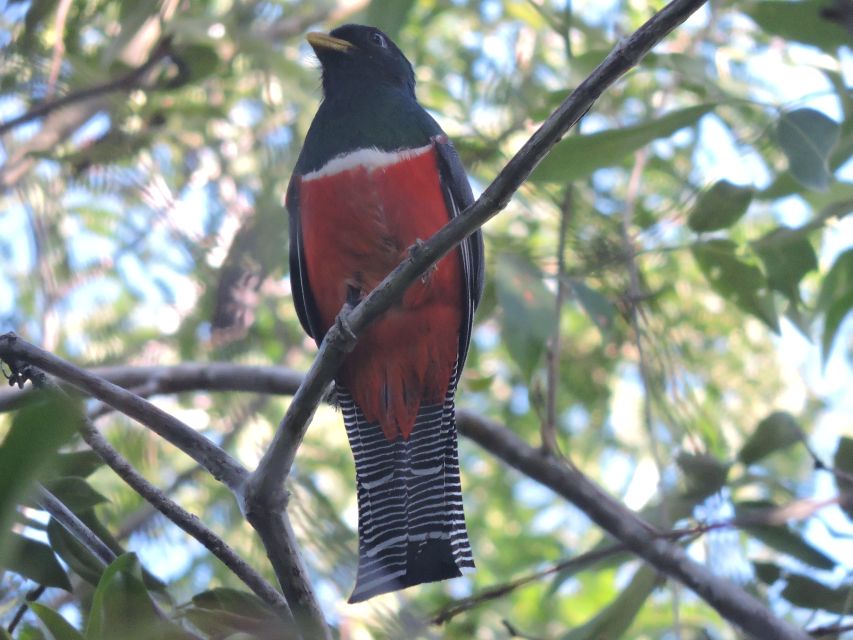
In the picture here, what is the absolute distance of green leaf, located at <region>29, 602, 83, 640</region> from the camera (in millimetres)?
1757

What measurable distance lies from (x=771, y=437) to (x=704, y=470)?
0.90 feet

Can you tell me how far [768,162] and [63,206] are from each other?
309cm

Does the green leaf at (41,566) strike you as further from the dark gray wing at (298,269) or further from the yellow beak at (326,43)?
the yellow beak at (326,43)

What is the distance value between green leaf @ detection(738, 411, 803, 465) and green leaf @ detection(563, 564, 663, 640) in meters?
0.43

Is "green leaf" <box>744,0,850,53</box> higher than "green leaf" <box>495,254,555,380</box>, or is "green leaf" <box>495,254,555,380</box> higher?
"green leaf" <box>744,0,850,53</box>

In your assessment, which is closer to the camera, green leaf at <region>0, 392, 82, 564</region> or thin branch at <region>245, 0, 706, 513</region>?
green leaf at <region>0, 392, 82, 564</region>

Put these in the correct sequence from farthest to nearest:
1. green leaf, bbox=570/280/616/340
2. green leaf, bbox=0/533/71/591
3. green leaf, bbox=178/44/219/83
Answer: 1. green leaf, bbox=178/44/219/83
2. green leaf, bbox=570/280/616/340
3. green leaf, bbox=0/533/71/591

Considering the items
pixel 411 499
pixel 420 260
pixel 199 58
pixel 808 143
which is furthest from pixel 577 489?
pixel 199 58

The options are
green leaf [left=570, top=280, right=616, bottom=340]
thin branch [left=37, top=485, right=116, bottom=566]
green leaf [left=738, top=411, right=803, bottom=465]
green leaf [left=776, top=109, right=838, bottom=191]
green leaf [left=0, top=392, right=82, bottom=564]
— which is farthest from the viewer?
green leaf [left=570, top=280, right=616, bottom=340]

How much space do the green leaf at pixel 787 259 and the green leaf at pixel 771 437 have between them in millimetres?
402

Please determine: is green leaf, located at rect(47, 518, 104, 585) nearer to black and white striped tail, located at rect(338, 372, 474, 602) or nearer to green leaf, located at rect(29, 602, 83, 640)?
green leaf, located at rect(29, 602, 83, 640)

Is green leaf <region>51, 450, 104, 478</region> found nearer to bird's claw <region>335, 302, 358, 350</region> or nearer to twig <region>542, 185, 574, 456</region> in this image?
bird's claw <region>335, 302, 358, 350</region>

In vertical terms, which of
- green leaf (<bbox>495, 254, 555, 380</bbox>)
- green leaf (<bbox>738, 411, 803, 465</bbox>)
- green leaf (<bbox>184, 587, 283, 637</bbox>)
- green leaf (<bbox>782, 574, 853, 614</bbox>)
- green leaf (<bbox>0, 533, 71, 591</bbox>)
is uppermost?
green leaf (<bbox>495, 254, 555, 380</bbox>)

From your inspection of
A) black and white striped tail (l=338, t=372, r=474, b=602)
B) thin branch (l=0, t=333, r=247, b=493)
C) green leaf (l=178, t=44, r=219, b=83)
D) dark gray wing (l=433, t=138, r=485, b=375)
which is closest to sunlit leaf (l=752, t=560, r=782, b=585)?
black and white striped tail (l=338, t=372, r=474, b=602)
